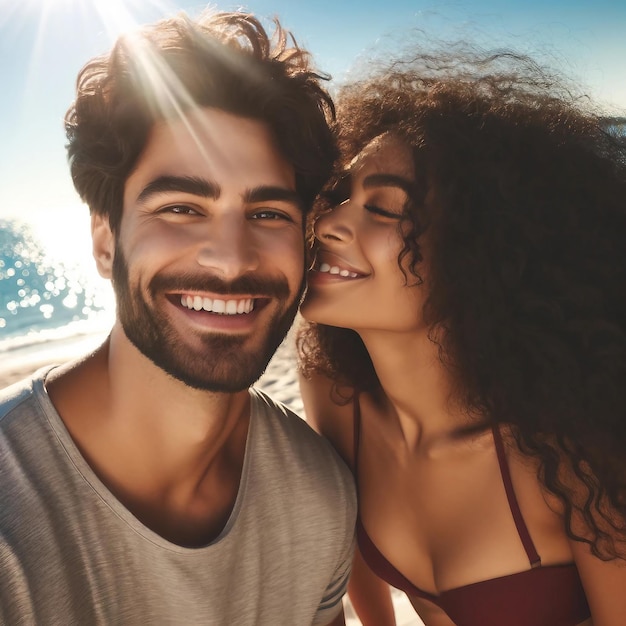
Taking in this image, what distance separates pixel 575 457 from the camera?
1952 millimetres

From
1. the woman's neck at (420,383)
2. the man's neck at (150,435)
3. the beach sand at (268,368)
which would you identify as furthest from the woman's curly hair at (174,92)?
the beach sand at (268,368)

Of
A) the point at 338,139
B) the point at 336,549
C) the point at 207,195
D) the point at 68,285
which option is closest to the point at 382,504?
the point at 336,549

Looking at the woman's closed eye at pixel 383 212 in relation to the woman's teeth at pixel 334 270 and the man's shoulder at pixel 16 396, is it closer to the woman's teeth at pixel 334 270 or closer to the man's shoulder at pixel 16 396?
the woman's teeth at pixel 334 270

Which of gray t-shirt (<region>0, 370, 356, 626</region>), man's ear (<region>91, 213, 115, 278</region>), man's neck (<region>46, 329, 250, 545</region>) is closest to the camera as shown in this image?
gray t-shirt (<region>0, 370, 356, 626</region>)

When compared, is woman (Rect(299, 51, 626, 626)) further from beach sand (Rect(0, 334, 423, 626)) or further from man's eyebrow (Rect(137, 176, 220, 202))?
beach sand (Rect(0, 334, 423, 626))

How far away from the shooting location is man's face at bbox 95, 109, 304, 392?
1.97m

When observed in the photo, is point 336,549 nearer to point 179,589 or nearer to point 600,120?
point 179,589

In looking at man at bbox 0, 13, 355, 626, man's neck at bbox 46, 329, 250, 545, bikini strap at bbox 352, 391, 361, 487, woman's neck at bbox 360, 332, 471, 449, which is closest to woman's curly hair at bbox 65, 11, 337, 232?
man at bbox 0, 13, 355, 626

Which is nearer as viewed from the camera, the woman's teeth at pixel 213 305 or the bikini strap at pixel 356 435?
the woman's teeth at pixel 213 305

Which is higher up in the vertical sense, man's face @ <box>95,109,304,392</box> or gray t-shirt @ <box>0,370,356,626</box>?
man's face @ <box>95,109,304,392</box>

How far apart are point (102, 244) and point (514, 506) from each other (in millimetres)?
1895

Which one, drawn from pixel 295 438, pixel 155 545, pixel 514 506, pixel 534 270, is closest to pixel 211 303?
pixel 295 438

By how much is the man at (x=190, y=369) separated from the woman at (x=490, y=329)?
0.29 m

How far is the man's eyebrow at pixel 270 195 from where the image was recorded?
2.06 meters
